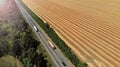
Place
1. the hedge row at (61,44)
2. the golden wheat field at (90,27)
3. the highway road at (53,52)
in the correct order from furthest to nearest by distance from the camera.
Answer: the highway road at (53,52) → the golden wheat field at (90,27) → the hedge row at (61,44)

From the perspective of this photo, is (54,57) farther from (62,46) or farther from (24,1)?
(24,1)

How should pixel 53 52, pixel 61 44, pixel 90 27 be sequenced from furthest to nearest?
pixel 90 27
pixel 53 52
pixel 61 44

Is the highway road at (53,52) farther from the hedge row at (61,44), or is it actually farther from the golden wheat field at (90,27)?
the golden wheat field at (90,27)

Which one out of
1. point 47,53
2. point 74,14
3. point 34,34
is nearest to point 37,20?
point 34,34

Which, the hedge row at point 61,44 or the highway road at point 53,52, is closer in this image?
the hedge row at point 61,44

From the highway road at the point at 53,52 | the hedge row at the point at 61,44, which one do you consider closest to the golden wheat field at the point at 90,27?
the hedge row at the point at 61,44

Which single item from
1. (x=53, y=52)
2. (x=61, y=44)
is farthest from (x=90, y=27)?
(x=53, y=52)

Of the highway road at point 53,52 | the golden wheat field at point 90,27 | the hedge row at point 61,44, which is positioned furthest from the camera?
the highway road at point 53,52

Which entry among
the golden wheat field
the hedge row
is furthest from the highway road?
the golden wheat field

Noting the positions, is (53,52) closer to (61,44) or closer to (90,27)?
(61,44)
